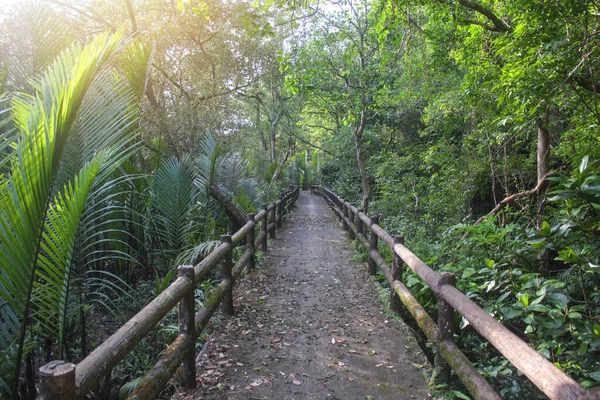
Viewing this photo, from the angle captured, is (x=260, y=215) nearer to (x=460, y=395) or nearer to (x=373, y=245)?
(x=373, y=245)

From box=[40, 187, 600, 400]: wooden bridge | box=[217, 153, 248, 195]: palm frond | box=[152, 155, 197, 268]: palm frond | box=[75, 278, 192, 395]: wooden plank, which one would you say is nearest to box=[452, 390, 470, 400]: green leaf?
box=[40, 187, 600, 400]: wooden bridge

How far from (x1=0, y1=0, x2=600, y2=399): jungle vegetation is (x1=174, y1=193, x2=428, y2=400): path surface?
655mm

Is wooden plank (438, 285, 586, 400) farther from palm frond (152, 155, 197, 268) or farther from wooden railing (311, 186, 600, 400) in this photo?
palm frond (152, 155, 197, 268)

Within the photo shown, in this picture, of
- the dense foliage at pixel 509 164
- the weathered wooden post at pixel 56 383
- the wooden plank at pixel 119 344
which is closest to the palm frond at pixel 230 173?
the dense foliage at pixel 509 164

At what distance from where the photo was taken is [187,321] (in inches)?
115

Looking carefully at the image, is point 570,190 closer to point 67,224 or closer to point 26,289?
point 67,224

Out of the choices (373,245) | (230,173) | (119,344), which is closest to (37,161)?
(119,344)

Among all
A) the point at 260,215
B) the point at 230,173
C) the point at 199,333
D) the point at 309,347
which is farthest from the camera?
the point at 230,173

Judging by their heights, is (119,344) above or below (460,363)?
above

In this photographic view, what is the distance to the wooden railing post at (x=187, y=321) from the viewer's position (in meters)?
2.88

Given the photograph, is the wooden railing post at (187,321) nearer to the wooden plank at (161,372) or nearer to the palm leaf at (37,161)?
the wooden plank at (161,372)

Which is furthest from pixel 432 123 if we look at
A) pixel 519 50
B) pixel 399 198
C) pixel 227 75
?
pixel 227 75

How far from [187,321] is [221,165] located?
5.77m

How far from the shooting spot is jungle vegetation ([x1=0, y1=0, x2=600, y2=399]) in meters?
2.03
